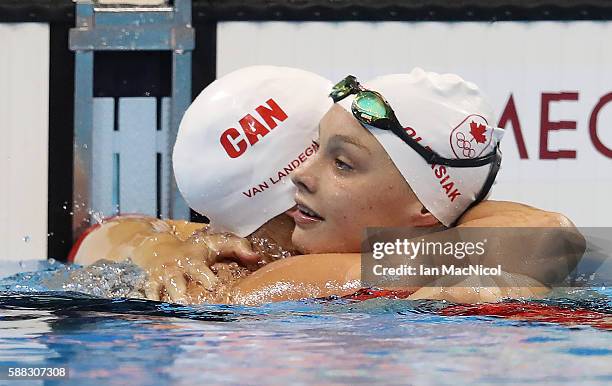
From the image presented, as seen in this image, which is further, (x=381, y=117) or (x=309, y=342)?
(x=381, y=117)

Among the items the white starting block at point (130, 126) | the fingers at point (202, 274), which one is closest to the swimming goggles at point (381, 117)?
the fingers at point (202, 274)

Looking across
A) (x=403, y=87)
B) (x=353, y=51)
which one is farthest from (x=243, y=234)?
(x=353, y=51)

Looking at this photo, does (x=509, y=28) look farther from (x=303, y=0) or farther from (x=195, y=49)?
(x=195, y=49)

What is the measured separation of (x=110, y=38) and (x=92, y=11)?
15 centimetres

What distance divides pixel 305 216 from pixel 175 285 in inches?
16.1

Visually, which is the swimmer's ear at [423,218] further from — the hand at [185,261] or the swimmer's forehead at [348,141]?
the hand at [185,261]

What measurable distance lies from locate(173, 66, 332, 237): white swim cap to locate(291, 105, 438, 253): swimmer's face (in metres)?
0.15

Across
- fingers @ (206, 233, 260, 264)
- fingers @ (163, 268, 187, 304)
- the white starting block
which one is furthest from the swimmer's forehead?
the white starting block

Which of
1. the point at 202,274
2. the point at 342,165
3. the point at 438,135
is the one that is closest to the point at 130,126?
the point at 202,274

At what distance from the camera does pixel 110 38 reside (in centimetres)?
527

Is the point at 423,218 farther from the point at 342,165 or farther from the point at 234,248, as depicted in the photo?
the point at 234,248

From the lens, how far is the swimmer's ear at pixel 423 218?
298cm

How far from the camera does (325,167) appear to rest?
9.71ft

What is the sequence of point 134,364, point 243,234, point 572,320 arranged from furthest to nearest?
point 243,234 < point 572,320 < point 134,364
